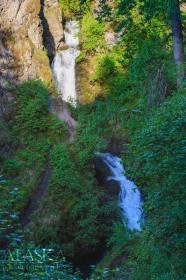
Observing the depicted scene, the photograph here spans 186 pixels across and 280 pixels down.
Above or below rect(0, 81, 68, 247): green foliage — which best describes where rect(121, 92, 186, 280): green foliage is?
below

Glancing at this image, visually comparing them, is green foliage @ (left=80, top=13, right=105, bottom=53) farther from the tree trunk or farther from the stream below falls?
the tree trunk

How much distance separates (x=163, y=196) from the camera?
6.54 metres

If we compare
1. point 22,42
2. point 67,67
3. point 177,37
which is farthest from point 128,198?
point 67,67

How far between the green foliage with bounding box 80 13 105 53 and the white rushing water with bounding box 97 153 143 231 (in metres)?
9.27

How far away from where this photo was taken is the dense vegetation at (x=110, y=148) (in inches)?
259

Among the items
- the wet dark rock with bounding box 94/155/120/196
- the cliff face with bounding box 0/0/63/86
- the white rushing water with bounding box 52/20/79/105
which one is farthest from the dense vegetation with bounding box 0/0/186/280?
the cliff face with bounding box 0/0/63/86

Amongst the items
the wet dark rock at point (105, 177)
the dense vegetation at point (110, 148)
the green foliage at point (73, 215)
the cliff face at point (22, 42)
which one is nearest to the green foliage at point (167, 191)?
the dense vegetation at point (110, 148)

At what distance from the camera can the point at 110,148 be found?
17.0m

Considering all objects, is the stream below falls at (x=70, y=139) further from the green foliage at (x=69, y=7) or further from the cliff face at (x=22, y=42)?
the cliff face at (x=22, y=42)

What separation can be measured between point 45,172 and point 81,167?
4.35ft

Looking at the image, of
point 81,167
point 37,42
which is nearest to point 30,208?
point 81,167

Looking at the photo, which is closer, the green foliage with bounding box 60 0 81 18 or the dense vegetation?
the dense vegetation

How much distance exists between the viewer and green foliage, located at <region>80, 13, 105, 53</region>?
2330cm

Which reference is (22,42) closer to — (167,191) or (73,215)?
(73,215)
